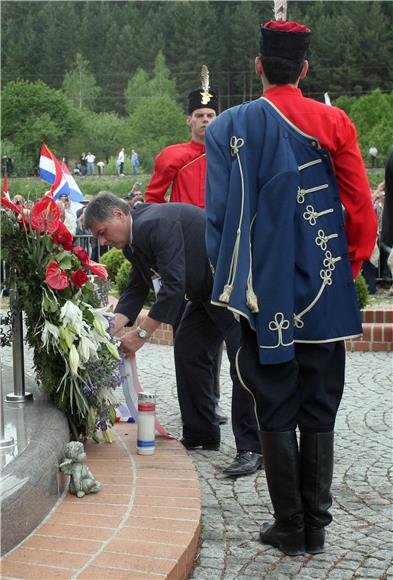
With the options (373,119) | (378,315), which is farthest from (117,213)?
(373,119)

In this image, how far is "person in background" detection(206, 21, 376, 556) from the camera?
383cm

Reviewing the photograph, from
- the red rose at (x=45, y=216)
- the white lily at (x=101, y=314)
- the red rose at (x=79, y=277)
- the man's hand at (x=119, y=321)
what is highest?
the red rose at (x=45, y=216)

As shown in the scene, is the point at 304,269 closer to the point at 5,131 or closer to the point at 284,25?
the point at 284,25

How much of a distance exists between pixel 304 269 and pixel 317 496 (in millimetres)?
881

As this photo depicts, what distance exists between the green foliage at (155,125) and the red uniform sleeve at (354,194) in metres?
81.9

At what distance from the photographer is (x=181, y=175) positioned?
6746 mm

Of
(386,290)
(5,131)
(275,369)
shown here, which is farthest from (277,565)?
(5,131)

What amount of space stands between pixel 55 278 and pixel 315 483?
148 cm

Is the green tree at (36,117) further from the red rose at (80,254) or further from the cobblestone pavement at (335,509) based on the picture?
the red rose at (80,254)

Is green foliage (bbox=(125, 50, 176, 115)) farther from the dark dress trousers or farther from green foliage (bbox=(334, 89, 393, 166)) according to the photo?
the dark dress trousers

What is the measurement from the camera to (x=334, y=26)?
68938mm

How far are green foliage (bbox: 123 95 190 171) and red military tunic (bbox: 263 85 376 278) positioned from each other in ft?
269

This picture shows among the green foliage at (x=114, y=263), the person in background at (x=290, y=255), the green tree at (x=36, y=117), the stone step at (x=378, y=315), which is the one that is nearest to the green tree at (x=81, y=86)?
the green tree at (x=36, y=117)

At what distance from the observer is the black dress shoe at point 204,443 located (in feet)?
18.5
